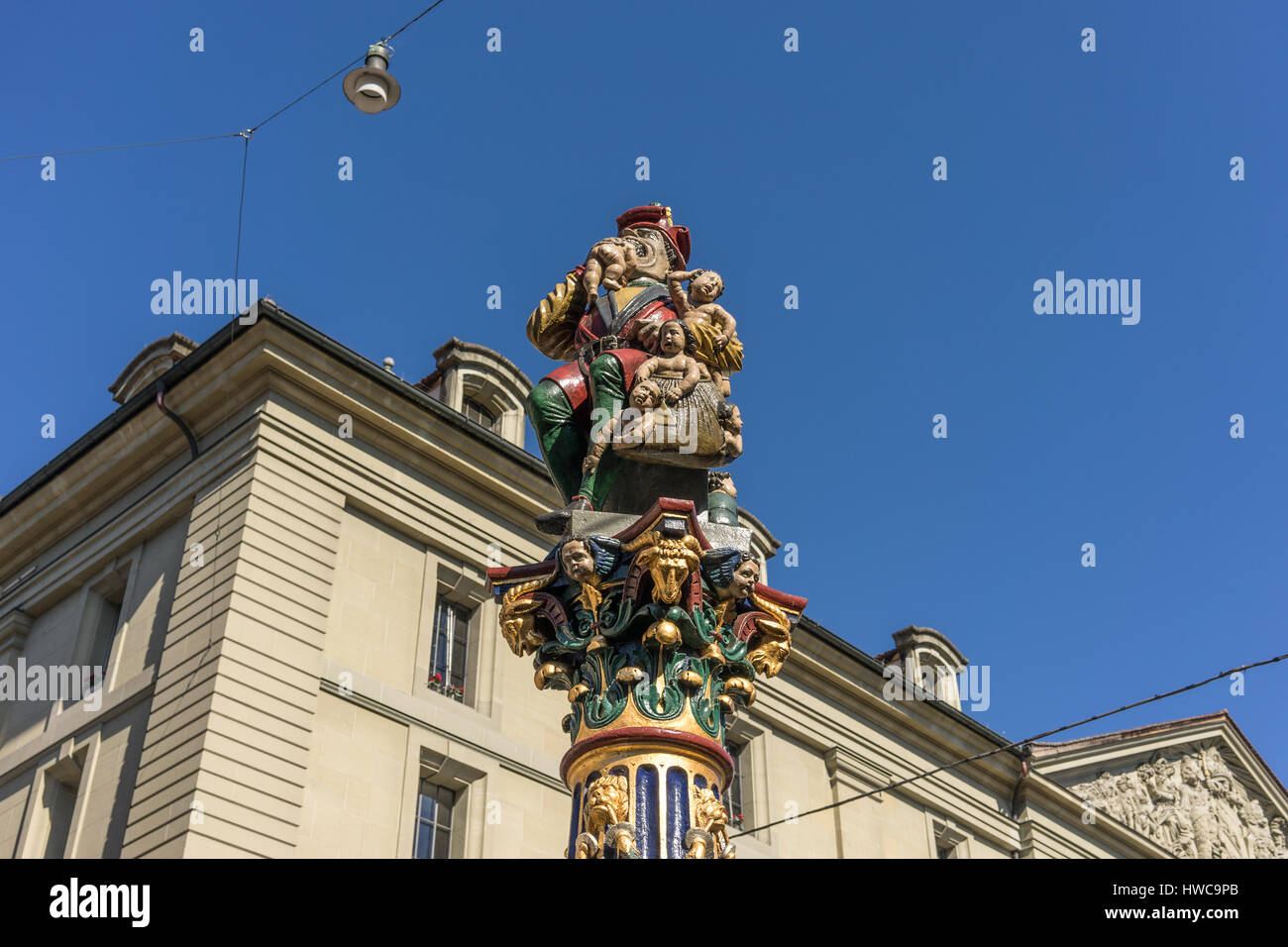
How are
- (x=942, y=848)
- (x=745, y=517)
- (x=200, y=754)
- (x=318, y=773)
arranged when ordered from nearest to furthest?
(x=200, y=754)
(x=318, y=773)
(x=745, y=517)
(x=942, y=848)

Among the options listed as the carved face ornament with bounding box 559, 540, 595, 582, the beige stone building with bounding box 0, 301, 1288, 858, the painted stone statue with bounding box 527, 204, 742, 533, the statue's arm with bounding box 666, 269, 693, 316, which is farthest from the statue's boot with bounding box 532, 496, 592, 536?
the beige stone building with bounding box 0, 301, 1288, 858

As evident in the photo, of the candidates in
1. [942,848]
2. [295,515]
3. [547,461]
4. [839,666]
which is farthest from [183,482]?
[942,848]

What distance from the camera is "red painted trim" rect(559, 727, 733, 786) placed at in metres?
7.04

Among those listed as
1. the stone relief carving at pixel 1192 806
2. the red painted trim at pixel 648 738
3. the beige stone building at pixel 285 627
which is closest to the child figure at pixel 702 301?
the red painted trim at pixel 648 738

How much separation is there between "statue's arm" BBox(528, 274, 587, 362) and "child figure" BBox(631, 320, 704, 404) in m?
0.92

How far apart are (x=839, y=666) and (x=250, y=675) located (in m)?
13.4

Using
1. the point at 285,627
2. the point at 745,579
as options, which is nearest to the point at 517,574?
the point at 745,579

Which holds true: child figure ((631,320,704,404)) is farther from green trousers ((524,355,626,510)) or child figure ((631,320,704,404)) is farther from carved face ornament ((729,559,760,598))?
carved face ornament ((729,559,760,598))

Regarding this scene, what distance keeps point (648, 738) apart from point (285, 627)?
14.1 meters

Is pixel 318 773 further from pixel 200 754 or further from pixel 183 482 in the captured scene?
pixel 183 482

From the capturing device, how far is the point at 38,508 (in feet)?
79.6

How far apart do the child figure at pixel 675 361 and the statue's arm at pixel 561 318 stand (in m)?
0.92

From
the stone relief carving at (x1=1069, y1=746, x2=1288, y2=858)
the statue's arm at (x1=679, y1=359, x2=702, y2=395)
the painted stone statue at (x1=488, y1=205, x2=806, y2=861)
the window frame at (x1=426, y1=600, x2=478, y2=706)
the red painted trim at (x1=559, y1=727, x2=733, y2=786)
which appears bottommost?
the red painted trim at (x1=559, y1=727, x2=733, y2=786)

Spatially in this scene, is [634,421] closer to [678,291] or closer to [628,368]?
[628,368]
